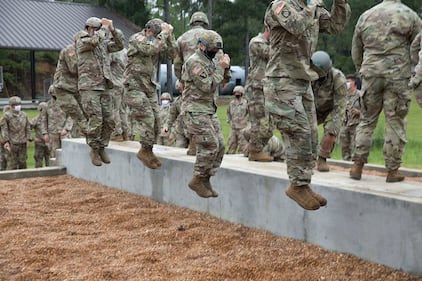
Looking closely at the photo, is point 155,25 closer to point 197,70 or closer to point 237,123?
point 197,70

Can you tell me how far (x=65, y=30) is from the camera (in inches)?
1165

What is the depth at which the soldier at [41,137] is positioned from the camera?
1414cm

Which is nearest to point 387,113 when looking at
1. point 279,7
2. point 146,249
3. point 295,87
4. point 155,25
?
point 295,87

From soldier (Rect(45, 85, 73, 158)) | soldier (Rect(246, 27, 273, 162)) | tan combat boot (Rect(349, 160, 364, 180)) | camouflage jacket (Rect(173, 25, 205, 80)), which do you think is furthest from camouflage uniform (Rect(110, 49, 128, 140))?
tan combat boot (Rect(349, 160, 364, 180))

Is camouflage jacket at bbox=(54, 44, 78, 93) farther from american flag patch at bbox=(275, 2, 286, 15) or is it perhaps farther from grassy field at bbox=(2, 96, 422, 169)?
grassy field at bbox=(2, 96, 422, 169)

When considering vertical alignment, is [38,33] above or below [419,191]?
above

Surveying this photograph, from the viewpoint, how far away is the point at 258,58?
7430 millimetres

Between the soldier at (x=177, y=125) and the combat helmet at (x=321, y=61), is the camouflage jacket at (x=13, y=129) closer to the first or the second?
the soldier at (x=177, y=125)

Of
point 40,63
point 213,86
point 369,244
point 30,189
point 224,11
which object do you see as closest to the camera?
point 369,244

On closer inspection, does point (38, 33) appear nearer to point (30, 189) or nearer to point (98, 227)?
point (30, 189)

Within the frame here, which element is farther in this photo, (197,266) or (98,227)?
(98,227)

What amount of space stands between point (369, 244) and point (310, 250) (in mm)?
695

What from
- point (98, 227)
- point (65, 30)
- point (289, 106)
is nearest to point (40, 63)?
point (65, 30)

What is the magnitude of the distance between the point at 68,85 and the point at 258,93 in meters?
3.19
